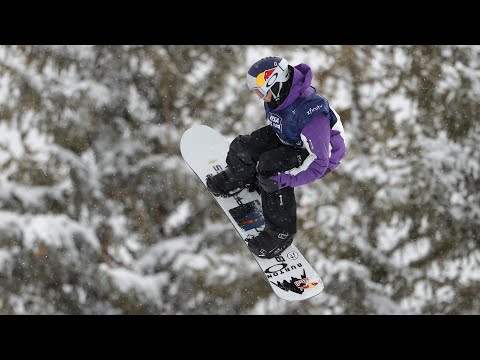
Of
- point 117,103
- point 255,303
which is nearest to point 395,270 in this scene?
point 255,303

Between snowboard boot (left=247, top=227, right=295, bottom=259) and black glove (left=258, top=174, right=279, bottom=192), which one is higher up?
black glove (left=258, top=174, right=279, bottom=192)

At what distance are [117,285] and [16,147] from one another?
167 cm

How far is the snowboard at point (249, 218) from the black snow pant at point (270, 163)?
27 centimetres

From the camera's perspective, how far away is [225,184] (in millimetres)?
4875

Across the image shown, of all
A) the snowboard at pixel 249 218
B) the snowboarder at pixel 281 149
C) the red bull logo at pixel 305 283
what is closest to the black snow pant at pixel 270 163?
the snowboarder at pixel 281 149

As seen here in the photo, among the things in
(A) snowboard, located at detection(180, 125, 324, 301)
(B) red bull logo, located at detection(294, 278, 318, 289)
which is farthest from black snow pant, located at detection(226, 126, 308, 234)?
(B) red bull logo, located at detection(294, 278, 318, 289)

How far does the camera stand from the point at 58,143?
19.7ft

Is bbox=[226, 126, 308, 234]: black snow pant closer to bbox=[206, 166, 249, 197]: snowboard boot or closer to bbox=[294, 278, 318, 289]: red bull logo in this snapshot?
bbox=[206, 166, 249, 197]: snowboard boot

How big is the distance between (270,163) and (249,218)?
716mm

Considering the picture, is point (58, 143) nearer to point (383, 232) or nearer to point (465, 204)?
point (383, 232)

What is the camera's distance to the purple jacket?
4.12 m

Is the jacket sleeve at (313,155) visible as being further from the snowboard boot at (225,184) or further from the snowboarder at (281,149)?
the snowboard boot at (225,184)

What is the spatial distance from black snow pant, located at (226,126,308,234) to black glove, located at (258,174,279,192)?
4cm

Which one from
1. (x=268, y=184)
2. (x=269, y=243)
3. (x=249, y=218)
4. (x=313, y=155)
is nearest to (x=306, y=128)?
(x=313, y=155)
